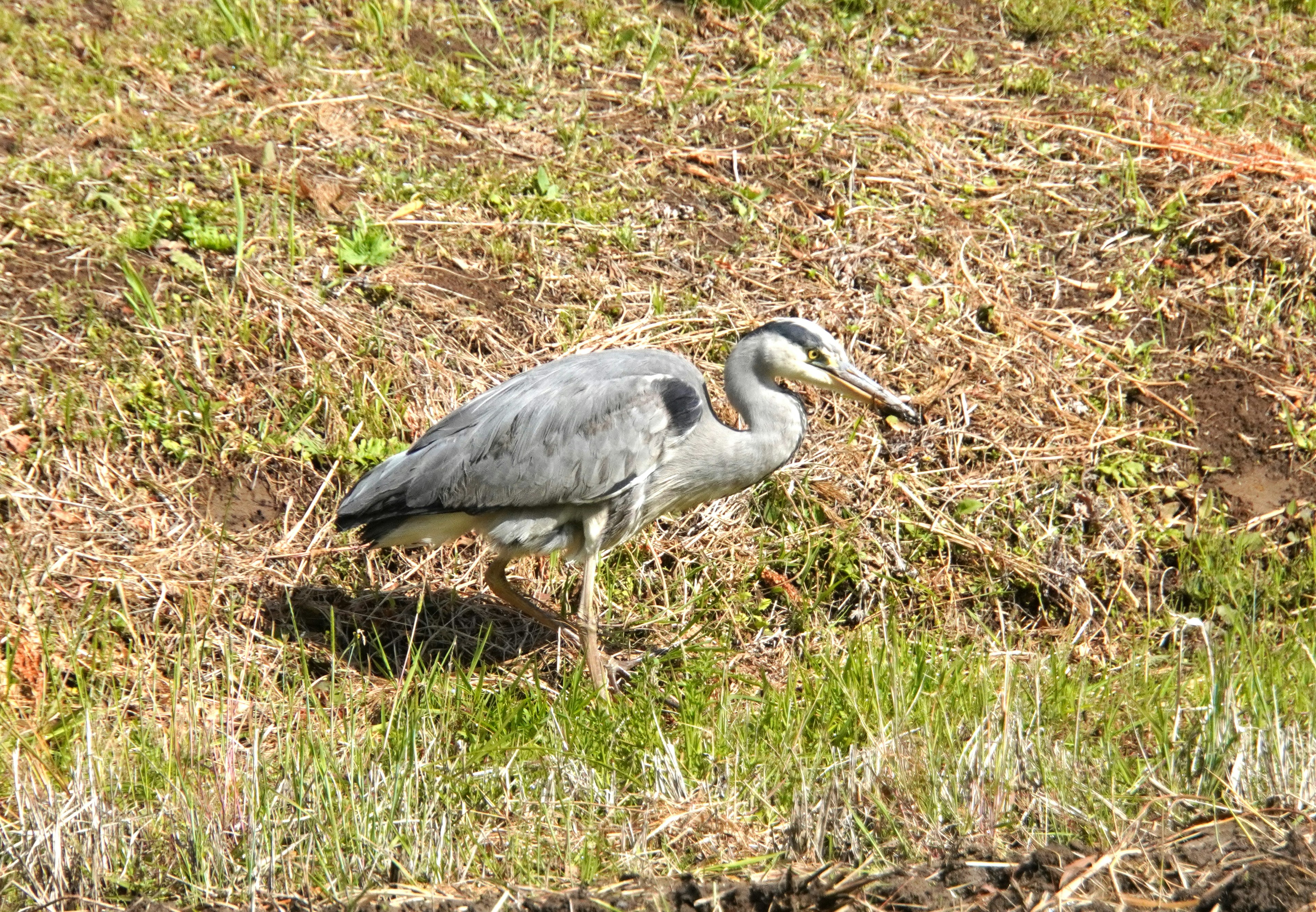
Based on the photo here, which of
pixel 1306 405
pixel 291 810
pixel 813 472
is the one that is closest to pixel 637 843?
pixel 291 810

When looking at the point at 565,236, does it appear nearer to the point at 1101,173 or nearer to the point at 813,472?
the point at 813,472

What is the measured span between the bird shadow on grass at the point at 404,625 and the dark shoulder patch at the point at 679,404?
3.78ft

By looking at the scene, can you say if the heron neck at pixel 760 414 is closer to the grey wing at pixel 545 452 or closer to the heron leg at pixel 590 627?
the grey wing at pixel 545 452

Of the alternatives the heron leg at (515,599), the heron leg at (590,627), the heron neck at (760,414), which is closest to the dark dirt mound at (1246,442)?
the heron neck at (760,414)

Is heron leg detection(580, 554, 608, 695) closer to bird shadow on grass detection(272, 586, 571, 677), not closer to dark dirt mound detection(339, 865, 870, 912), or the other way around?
bird shadow on grass detection(272, 586, 571, 677)

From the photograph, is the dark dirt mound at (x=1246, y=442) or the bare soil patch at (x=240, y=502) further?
the dark dirt mound at (x=1246, y=442)

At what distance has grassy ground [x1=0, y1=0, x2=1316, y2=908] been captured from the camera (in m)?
3.67

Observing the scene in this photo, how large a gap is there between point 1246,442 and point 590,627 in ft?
10.7

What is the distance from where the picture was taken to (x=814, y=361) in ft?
17.3

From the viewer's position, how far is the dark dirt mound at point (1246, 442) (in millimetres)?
6137

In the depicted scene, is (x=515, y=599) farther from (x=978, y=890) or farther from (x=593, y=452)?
(x=978, y=890)

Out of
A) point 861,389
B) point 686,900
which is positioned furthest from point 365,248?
point 686,900

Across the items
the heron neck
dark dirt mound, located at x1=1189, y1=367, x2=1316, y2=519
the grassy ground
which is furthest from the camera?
dark dirt mound, located at x1=1189, y1=367, x2=1316, y2=519

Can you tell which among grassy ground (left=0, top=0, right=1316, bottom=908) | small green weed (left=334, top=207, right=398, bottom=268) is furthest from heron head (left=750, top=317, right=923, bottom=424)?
small green weed (left=334, top=207, right=398, bottom=268)
